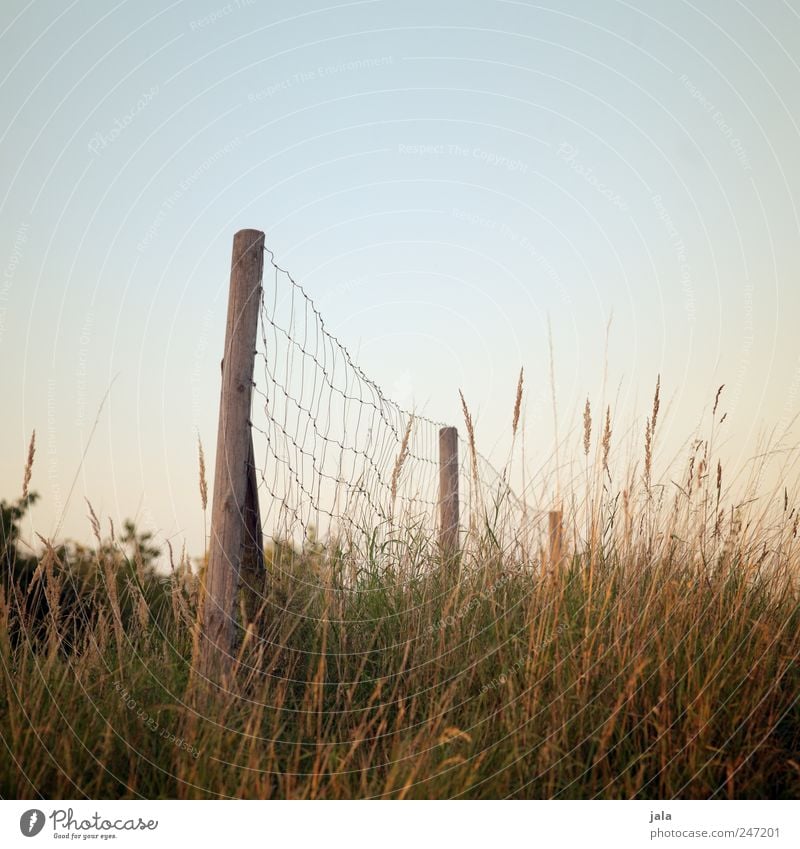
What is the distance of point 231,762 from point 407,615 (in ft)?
4.06

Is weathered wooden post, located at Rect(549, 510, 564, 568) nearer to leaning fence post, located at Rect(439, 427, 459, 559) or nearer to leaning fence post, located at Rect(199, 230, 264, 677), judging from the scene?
leaning fence post, located at Rect(439, 427, 459, 559)

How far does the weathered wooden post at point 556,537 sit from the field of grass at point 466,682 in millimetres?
53

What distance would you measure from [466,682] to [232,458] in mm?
1342

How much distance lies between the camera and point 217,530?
3.33 m

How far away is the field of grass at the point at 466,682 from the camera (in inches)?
104

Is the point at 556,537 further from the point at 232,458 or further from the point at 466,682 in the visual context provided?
the point at 232,458

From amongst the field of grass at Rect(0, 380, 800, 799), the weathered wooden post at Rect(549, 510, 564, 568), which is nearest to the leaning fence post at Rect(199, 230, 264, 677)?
the field of grass at Rect(0, 380, 800, 799)

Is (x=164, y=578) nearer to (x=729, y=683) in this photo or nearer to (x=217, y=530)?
(x=217, y=530)

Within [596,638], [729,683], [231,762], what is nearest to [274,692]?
[231,762]

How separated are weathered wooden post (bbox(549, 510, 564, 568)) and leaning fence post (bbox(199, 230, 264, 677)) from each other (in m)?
1.42

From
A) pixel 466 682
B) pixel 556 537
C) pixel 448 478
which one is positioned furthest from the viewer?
pixel 448 478

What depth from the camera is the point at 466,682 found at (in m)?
3.18

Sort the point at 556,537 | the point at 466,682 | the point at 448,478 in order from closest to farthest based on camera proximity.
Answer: the point at 466,682 → the point at 556,537 → the point at 448,478

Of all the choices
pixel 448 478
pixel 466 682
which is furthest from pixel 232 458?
pixel 448 478
